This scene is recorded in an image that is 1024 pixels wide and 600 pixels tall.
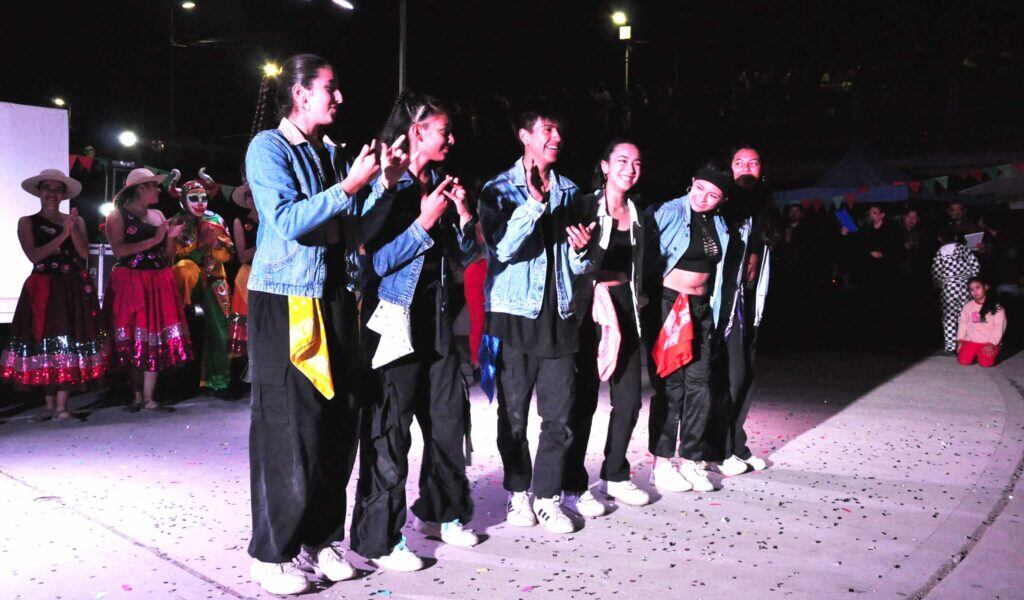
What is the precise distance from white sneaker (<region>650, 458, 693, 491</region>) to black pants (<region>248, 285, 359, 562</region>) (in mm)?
2173

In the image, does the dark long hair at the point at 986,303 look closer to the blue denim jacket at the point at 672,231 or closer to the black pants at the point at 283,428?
the blue denim jacket at the point at 672,231

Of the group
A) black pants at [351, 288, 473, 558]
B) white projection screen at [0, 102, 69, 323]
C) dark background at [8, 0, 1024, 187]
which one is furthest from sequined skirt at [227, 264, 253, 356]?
dark background at [8, 0, 1024, 187]

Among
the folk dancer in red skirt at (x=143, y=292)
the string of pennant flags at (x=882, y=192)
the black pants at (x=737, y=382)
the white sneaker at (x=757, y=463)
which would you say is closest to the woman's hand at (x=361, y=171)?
the black pants at (x=737, y=382)

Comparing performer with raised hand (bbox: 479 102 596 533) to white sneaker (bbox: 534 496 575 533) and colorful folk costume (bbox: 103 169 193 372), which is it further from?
colorful folk costume (bbox: 103 169 193 372)

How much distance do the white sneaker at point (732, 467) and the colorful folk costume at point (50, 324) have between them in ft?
15.0

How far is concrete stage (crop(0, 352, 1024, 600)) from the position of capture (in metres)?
3.39

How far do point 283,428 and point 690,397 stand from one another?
244 cm

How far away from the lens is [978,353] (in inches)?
396

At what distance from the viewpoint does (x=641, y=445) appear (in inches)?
→ 233

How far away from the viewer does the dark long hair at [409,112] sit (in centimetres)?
349

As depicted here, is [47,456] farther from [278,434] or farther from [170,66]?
[170,66]

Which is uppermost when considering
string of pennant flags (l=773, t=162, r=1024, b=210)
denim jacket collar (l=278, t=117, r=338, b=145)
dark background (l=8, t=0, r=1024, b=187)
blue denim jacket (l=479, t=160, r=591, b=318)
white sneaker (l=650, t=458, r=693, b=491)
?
dark background (l=8, t=0, r=1024, b=187)

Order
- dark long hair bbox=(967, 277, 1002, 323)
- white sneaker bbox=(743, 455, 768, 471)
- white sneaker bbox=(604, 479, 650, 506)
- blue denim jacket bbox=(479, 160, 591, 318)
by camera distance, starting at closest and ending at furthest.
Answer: blue denim jacket bbox=(479, 160, 591, 318), white sneaker bbox=(604, 479, 650, 506), white sneaker bbox=(743, 455, 768, 471), dark long hair bbox=(967, 277, 1002, 323)

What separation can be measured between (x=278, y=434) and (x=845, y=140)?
23640mm
